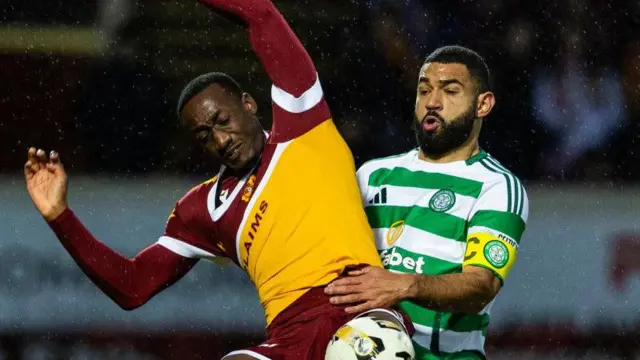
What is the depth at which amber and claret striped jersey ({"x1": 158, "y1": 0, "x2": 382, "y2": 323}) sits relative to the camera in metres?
4.76

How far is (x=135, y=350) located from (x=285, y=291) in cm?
314

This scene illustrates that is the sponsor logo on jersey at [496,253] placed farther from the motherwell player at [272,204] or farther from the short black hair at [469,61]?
the short black hair at [469,61]

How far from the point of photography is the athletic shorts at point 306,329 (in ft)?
15.3

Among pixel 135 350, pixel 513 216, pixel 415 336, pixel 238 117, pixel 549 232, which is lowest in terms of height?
pixel 135 350

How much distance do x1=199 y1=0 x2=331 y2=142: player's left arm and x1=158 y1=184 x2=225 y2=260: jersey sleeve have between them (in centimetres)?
48

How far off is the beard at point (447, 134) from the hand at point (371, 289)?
66cm

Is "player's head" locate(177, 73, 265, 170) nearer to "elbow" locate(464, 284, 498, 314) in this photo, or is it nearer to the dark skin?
the dark skin

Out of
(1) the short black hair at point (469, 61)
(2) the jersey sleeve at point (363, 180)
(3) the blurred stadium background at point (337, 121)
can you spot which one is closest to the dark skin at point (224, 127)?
(2) the jersey sleeve at point (363, 180)

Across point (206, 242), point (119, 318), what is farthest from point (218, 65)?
point (206, 242)

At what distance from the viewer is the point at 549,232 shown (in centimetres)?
806

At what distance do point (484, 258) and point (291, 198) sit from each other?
0.67 metres

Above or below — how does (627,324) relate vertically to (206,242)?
below

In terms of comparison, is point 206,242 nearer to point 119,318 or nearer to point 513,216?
point 513,216

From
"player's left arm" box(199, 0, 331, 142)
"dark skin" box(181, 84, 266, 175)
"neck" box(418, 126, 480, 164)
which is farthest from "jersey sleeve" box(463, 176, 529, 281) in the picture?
"dark skin" box(181, 84, 266, 175)
